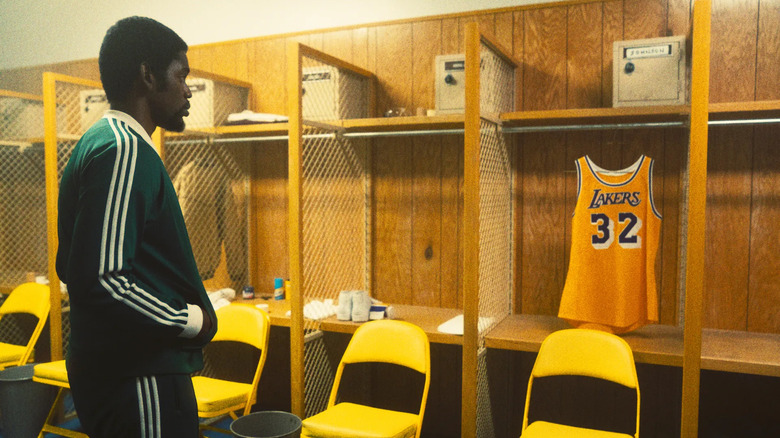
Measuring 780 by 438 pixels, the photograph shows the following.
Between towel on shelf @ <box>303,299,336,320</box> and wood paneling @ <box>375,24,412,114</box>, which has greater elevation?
wood paneling @ <box>375,24,412,114</box>

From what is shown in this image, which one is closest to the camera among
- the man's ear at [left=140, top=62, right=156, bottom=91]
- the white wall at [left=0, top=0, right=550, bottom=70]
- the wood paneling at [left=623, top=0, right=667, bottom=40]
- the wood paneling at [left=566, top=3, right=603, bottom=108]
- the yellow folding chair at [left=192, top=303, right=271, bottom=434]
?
the man's ear at [left=140, top=62, right=156, bottom=91]

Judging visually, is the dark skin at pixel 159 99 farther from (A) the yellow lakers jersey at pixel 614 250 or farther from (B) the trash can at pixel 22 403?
(B) the trash can at pixel 22 403

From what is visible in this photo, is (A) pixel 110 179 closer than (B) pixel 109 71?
Yes

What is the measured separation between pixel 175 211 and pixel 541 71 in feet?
7.53

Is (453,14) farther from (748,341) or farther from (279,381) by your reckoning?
(279,381)

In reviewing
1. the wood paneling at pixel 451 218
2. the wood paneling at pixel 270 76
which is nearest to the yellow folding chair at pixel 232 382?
the wood paneling at pixel 451 218

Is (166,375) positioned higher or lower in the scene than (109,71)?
lower

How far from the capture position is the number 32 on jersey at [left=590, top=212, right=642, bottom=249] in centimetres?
256

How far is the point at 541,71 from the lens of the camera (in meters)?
3.08

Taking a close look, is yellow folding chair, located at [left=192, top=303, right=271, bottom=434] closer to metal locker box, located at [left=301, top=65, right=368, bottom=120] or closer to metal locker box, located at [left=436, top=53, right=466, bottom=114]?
metal locker box, located at [left=301, top=65, right=368, bottom=120]

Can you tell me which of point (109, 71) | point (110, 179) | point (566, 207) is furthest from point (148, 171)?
point (566, 207)

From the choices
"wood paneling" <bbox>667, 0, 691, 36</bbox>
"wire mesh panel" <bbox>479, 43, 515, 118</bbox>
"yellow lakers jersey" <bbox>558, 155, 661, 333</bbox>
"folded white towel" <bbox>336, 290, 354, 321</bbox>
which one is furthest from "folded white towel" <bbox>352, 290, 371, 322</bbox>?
"wood paneling" <bbox>667, 0, 691, 36</bbox>

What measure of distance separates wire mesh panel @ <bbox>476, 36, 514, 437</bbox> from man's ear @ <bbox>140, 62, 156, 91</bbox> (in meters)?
1.49

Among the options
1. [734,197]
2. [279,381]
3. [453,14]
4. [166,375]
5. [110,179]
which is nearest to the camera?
[110,179]
